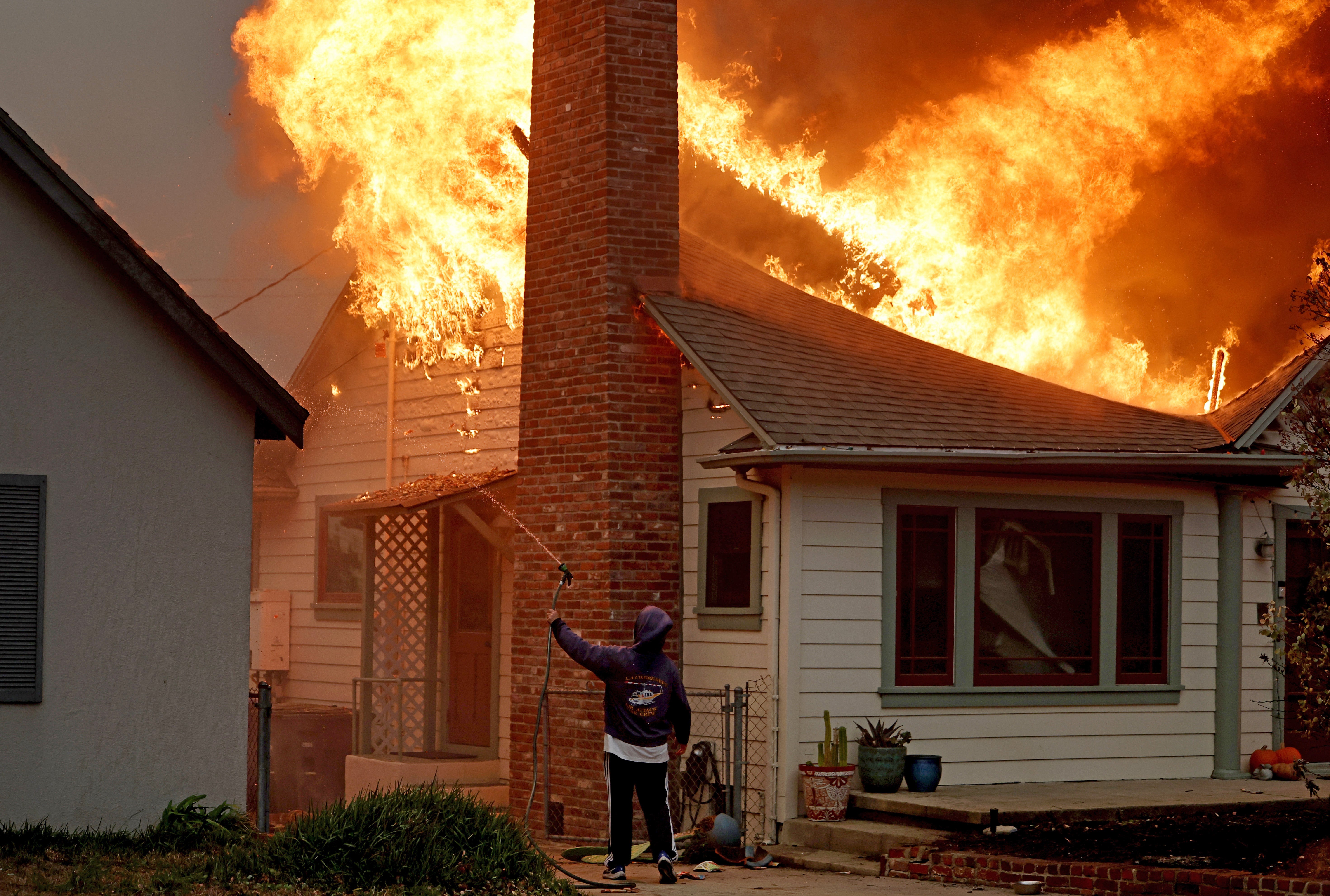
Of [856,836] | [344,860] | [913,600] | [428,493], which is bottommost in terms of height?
[856,836]

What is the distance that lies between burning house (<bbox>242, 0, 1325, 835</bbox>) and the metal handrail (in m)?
0.95

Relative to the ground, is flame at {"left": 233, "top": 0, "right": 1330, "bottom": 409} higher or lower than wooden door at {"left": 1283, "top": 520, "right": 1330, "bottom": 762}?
higher

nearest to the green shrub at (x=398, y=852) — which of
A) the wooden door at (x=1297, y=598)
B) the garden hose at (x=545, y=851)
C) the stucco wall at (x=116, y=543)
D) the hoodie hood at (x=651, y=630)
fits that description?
the garden hose at (x=545, y=851)

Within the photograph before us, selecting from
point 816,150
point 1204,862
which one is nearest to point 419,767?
point 1204,862

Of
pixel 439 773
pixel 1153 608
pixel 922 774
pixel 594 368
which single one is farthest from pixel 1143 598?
pixel 439 773

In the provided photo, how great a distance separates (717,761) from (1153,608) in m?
4.21

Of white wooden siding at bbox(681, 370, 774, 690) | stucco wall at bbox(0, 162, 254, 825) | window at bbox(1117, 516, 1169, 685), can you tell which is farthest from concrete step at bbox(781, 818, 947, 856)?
stucco wall at bbox(0, 162, 254, 825)

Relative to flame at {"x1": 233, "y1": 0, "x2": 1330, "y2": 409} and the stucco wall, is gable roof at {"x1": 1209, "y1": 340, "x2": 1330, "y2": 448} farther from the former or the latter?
the stucco wall

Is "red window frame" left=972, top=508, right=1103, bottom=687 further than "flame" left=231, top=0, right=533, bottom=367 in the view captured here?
No

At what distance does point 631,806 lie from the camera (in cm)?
1035

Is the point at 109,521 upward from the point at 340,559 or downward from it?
upward

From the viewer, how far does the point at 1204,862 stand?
985cm

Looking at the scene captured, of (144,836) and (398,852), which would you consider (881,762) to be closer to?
(398,852)

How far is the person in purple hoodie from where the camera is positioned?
10133 millimetres
